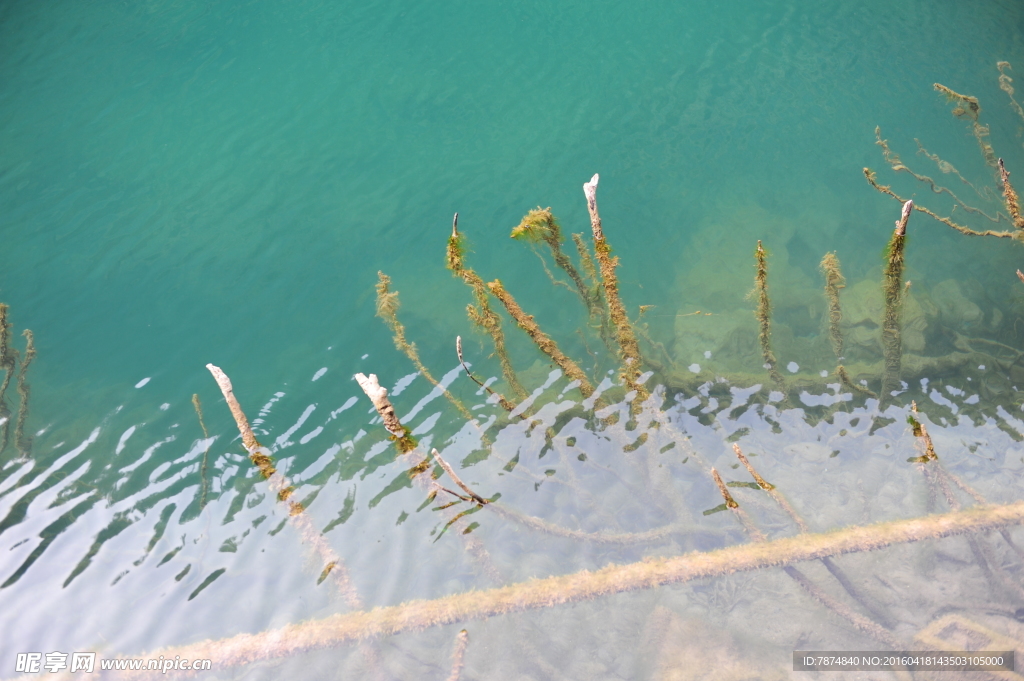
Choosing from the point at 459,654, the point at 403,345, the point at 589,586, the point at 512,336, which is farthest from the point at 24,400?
the point at 589,586

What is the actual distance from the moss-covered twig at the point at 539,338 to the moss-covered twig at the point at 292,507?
1654 millimetres

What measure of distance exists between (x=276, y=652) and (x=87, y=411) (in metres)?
2.90

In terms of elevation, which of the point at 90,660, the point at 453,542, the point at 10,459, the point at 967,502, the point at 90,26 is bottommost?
the point at 967,502

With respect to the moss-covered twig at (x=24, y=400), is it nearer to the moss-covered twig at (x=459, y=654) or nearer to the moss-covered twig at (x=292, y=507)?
the moss-covered twig at (x=292, y=507)

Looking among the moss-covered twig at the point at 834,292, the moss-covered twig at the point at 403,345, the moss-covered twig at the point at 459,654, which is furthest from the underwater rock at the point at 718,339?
the moss-covered twig at the point at 459,654

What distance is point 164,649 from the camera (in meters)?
3.14

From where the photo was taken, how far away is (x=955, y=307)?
471 cm

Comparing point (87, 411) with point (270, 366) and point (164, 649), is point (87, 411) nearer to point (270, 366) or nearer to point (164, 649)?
point (270, 366)

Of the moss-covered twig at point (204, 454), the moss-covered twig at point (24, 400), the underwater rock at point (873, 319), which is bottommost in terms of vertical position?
the underwater rock at point (873, 319)

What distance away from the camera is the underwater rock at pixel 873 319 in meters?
4.38

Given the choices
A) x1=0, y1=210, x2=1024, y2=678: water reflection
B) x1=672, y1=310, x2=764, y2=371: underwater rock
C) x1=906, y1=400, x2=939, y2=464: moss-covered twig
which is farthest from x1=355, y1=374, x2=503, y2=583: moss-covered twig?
x1=906, y1=400, x2=939, y2=464: moss-covered twig

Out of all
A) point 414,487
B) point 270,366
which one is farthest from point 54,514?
point 414,487

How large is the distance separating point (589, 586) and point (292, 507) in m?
1.91

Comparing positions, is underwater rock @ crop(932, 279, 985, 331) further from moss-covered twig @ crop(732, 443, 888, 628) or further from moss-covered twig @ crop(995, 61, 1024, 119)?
moss-covered twig @ crop(995, 61, 1024, 119)
